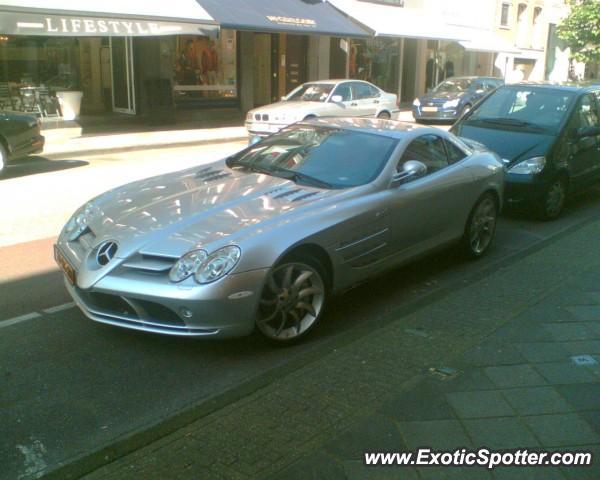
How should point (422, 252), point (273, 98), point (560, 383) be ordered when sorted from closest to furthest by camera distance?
point (560, 383) → point (422, 252) → point (273, 98)

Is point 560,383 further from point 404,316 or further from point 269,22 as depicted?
point 269,22

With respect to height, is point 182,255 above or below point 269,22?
below

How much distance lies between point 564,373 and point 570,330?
806mm

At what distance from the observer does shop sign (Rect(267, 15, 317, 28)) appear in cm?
1919

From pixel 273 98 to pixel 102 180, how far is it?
14243 mm

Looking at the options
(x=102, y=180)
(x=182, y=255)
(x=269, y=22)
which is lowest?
(x=102, y=180)

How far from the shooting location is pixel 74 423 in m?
3.52

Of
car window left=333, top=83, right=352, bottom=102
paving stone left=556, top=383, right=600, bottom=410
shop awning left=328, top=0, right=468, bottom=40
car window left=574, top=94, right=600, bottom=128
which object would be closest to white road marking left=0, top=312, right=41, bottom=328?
paving stone left=556, top=383, right=600, bottom=410

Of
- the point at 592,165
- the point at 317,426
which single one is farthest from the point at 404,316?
the point at 592,165

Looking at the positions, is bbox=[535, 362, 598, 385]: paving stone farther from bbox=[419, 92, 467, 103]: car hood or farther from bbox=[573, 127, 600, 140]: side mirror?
bbox=[419, 92, 467, 103]: car hood

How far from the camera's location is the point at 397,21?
25.8 meters

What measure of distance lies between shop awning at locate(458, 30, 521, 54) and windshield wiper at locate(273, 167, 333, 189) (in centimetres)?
2492

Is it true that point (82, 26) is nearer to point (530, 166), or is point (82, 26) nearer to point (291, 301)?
point (530, 166)

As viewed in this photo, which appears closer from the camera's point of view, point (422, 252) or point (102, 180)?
point (422, 252)
